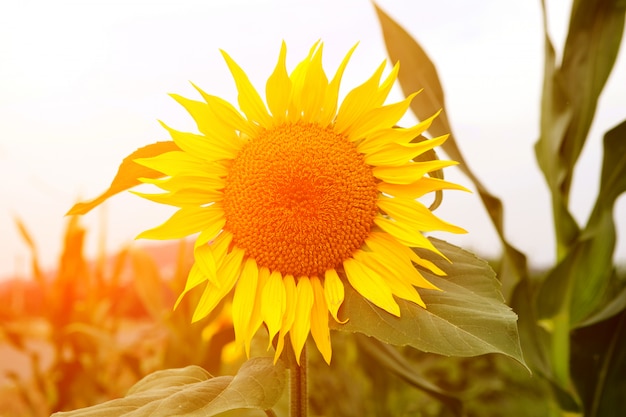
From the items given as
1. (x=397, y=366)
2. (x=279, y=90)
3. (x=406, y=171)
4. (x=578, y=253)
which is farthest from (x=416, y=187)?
(x=578, y=253)

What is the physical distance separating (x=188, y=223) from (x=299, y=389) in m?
0.14

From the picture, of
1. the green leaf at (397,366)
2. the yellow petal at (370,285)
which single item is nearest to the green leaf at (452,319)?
the yellow petal at (370,285)

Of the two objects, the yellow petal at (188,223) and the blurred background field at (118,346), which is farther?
the blurred background field at (118,346)

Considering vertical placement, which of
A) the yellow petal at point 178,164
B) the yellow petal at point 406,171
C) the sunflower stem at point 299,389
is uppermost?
the yellow petal at point 178,164

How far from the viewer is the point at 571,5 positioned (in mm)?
1111

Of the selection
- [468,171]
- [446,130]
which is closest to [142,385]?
[446,130]

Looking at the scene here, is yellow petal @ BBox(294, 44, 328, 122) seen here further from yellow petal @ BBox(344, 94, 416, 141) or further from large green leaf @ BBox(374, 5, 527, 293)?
large green leaf @ BBox(374, 5, 527, 293)

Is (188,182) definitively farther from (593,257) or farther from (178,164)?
(593,257)

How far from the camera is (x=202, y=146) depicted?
1.55 feet

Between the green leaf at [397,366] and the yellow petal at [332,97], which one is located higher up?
the yellow petal at [332,97]

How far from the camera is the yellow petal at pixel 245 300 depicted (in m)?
0.46

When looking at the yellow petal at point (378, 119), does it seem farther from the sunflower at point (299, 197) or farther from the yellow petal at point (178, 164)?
the yellow petal at point (178, 164)

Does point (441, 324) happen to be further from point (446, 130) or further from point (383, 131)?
point (446, 130)

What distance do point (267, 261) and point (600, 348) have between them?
812 mm
